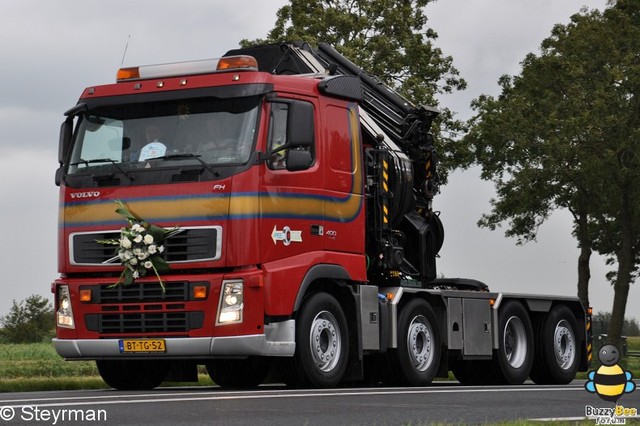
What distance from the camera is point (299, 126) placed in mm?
14555

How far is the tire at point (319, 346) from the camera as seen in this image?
580 inches

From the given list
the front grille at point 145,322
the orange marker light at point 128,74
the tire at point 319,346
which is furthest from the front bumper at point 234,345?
the orange marker light at point 128,74

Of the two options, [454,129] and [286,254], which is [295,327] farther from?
[454,129]

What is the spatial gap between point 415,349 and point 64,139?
17.2 feet

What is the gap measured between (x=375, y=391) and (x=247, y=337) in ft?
4.93

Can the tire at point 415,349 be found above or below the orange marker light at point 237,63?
below

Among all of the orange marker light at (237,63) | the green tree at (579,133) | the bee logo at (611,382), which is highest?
the green tree at (579,133)

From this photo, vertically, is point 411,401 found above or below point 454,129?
below

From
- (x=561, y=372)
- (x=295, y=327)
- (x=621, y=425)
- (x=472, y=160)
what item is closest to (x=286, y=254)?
(x=295, y=327)

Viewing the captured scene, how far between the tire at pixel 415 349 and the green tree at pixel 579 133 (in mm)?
25319

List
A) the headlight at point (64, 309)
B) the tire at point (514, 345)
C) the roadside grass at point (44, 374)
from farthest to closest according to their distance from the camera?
1. the roadside grass at point (44, 374)
2. the tire at point (514, 345)
3. the headlight at point (64, 309)

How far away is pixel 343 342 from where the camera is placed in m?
15.5

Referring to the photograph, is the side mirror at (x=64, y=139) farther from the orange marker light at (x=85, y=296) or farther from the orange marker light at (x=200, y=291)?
the orange marker light at (x=200, y=291)

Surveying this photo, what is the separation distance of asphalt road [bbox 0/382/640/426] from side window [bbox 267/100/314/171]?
252cm
